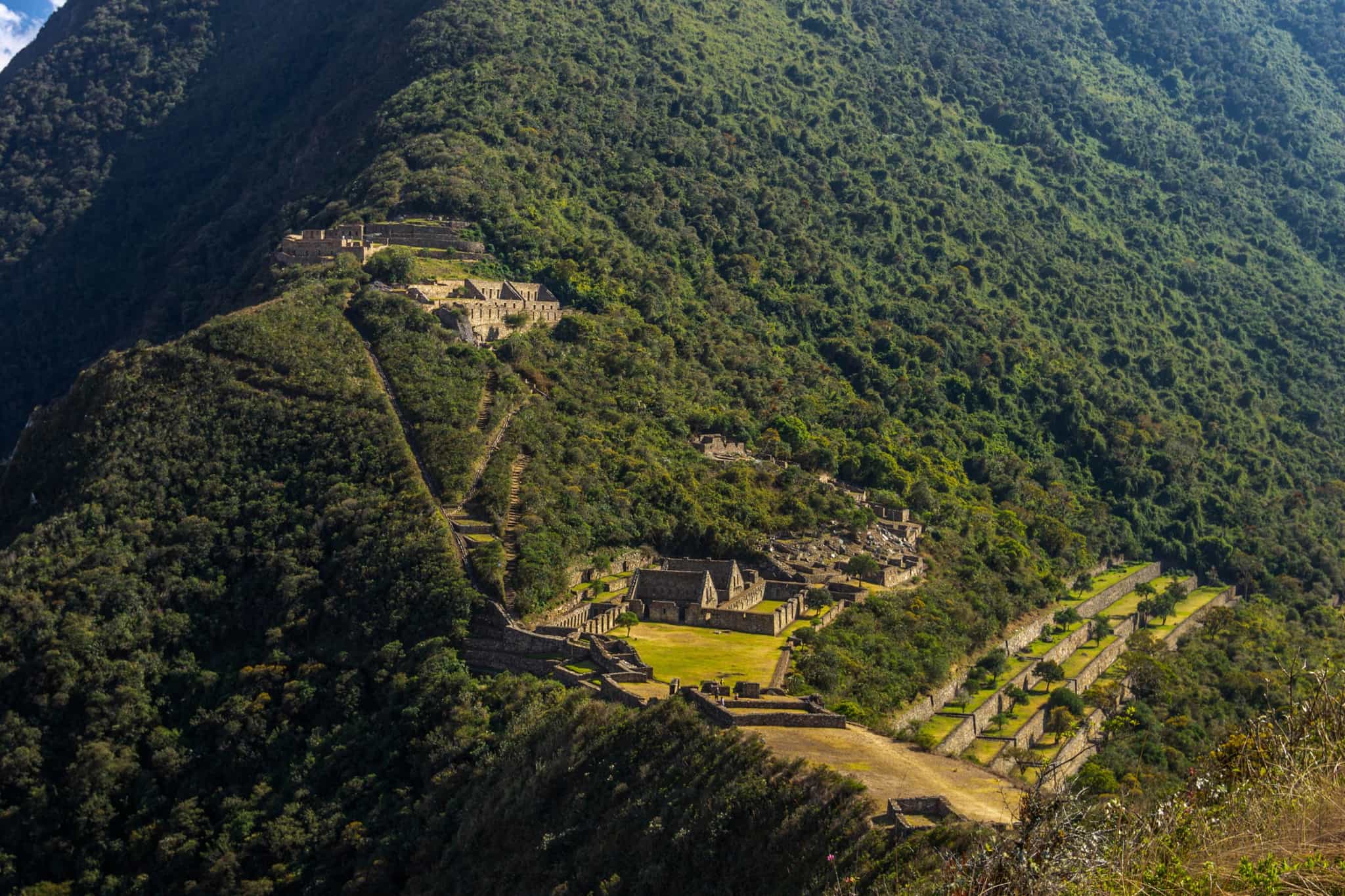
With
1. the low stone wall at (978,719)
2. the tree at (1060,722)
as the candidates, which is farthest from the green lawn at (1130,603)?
the tree at (1060,722)

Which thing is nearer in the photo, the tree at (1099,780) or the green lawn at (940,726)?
the tree at (1099,780)

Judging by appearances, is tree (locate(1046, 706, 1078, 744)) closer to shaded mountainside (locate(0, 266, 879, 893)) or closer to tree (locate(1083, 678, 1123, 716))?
tree (locate(1083, 678, 1123, 716))

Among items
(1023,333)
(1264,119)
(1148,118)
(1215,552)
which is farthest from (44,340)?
(1264,119)

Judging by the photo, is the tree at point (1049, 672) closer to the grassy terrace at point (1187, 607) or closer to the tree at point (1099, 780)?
the tree at point (1099, 780)

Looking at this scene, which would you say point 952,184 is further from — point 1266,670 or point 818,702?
point 818,702

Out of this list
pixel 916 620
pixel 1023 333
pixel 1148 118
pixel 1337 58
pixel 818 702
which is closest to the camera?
pixel 818 702
